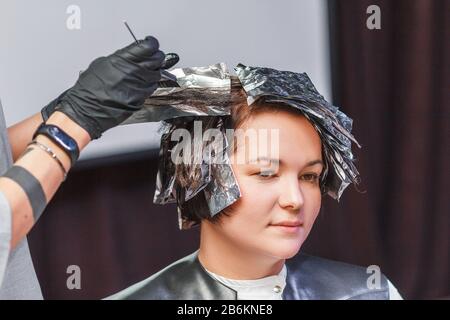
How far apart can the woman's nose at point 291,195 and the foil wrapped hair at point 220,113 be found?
0.10 metres

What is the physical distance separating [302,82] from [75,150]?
0.57 metres

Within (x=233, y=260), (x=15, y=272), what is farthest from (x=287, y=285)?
(x=15, y=272)

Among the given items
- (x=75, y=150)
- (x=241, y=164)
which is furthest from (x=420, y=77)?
(x=75, y=150)

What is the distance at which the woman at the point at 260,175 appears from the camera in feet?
4.58

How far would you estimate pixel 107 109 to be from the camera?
1.21 m

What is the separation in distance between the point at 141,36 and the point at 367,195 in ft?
2.91

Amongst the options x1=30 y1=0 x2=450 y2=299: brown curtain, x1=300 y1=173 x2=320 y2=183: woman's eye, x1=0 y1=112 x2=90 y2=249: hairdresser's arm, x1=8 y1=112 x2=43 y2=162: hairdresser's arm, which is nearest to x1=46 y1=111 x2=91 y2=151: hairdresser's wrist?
x1=0 y1=112 x2=90 y2=249: hairdresser's arm

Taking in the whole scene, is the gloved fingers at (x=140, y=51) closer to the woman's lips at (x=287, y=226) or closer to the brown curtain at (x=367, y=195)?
the woman's lips at (x=287, y=226)

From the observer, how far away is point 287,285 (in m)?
1.57

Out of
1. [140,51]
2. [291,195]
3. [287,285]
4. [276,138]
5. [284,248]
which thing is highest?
[140,51]

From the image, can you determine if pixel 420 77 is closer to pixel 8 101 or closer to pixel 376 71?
pixel 376 71

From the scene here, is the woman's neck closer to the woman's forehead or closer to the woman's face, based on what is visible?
the woman's face

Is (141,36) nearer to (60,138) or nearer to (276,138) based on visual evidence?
(276,138)

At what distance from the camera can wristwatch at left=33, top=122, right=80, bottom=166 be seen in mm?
1114
